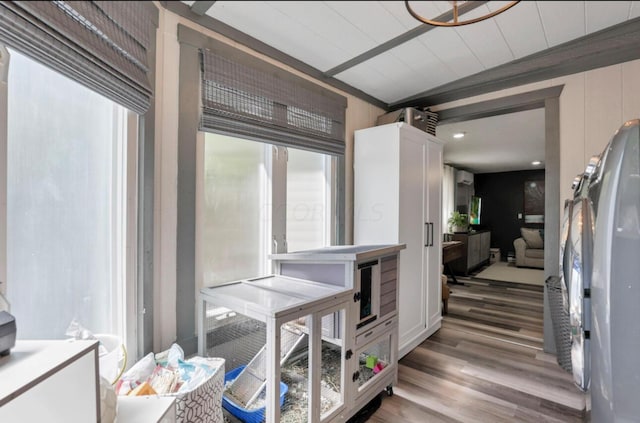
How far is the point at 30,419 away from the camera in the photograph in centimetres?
79

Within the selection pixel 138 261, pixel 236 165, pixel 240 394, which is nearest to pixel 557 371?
pixel 240 394

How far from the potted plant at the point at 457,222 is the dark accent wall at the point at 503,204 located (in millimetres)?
1756

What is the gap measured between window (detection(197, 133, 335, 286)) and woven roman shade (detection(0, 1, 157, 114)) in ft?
3.03

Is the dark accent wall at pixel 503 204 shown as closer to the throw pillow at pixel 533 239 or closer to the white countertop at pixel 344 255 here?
the throw pillow at pixel 533 239

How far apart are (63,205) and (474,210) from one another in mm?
8040

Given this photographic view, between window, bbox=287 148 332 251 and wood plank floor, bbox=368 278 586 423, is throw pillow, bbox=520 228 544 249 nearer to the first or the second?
wood plank floor, bbox=368 278 586 423

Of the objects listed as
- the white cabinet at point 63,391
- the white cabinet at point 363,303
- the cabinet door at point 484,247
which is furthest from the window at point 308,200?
the cabinet door at point 484,247

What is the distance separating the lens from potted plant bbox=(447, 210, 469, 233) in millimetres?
5934

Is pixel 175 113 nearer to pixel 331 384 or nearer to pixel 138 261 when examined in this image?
pixel 138 261

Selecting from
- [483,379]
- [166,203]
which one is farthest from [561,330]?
[166,203]

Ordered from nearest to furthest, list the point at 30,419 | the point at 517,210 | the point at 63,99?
the point at 30,419 → the point at 63,99 → the point at 517,210

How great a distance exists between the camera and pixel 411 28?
1.41 feet

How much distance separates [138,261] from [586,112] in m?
3.03

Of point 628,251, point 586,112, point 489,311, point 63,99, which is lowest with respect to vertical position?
point 489,311
